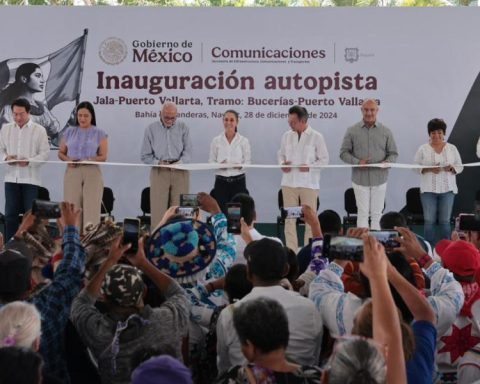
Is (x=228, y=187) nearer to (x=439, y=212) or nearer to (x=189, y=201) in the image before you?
(x=439, y=212)

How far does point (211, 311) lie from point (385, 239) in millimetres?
806

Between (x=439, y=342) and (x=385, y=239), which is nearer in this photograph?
(x=385, y=239)

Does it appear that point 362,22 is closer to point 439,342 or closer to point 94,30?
point 94,30

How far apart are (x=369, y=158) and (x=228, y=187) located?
1606 mm

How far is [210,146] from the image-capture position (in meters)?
9.91

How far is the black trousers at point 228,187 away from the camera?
944cm

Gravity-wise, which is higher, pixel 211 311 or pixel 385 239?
pixel 385 239

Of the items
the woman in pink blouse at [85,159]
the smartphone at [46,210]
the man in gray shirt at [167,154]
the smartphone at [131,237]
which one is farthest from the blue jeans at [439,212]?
the smartphone at [131,237]

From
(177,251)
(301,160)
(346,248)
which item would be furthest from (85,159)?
(346,248)

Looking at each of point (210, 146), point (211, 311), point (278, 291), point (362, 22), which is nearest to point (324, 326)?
point (278, 291)

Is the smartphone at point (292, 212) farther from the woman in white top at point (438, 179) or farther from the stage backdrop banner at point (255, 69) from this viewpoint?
the stage backdrop banner at point (255, 69)

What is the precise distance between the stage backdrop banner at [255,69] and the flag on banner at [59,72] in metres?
0.01

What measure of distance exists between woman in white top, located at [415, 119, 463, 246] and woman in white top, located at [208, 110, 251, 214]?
1967 millimetres

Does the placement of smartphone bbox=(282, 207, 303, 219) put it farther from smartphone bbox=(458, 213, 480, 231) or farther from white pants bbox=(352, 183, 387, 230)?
white pants bbox=(352, 183, 387, 230)
